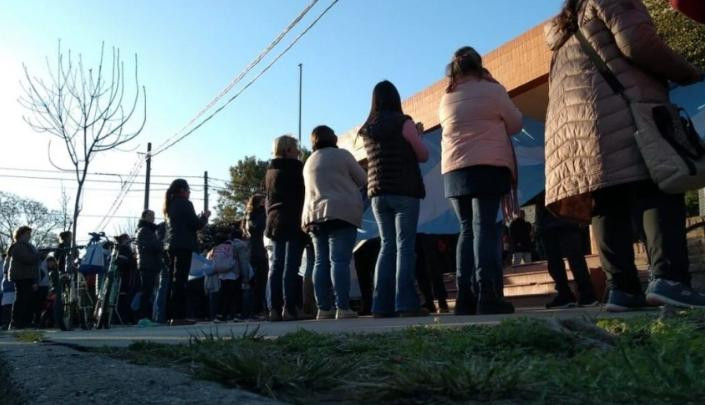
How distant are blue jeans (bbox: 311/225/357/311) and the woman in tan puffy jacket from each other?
273 cm

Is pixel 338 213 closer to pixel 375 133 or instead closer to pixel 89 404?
pixel 375 133

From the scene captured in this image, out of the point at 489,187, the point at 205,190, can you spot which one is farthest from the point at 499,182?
the point at 205,190

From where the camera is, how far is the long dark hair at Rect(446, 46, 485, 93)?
19.3 ft

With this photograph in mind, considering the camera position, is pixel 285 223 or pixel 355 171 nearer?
pixel 355 171

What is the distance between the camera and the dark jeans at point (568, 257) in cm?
771

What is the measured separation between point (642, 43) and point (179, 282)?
659 cm

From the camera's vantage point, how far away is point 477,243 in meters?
5.53

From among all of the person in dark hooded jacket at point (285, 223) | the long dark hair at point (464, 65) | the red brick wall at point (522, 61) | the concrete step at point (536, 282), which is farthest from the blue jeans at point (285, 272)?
the red brick wall at point (522, 61)

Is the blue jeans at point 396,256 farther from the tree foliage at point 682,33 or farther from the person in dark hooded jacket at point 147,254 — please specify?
the tree foliage at point 682,33

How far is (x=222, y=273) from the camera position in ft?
40.1

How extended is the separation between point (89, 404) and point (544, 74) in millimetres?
10197

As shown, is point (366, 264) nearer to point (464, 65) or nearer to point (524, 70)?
point (524, 70)

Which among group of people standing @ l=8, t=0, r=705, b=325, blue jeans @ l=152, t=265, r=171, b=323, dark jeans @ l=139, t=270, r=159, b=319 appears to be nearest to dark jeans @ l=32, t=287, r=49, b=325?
dark jeans @ l=139, t=270, r=159, b=319

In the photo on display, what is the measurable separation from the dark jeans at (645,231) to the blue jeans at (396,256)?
204 cm
